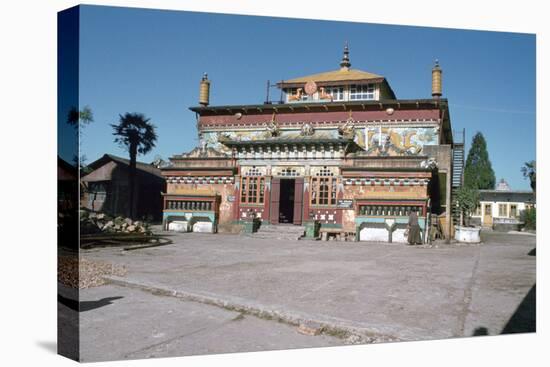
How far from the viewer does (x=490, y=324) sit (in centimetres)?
605

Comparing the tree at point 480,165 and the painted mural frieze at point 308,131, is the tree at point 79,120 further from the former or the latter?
the painted mural frieze at point 308,131

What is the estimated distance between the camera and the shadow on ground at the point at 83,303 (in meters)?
5.35

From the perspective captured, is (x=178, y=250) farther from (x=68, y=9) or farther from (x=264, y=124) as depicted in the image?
(x=264, y=124)

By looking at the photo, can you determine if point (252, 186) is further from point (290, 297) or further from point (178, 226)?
point (290, 297)

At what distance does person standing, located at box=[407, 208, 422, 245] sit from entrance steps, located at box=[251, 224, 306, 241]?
2.56 metres

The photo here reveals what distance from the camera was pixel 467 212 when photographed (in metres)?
11.3

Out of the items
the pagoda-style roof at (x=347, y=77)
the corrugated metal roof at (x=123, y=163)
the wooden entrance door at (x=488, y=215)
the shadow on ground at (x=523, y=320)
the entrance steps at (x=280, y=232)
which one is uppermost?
the pagoda-style roof at (x=347, y=77)

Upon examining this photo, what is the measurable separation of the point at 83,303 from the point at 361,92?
16992 mm

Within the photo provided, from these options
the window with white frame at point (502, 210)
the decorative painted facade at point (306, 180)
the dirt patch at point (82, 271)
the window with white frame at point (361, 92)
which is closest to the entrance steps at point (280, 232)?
the decorative painted facade at point (306, 180)

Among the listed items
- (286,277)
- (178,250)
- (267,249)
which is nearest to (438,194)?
(267,249)

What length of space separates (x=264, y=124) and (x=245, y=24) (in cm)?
1194

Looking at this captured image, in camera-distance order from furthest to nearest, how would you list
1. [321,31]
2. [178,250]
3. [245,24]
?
1. [178,250]
2. [321,31]
3. [245,24]

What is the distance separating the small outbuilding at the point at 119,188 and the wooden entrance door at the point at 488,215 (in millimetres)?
6816

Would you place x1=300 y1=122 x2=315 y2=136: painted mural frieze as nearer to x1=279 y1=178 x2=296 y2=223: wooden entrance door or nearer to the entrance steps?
x1=279 y1=178 x2=296 y2=223: wooden entrance door
